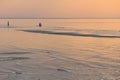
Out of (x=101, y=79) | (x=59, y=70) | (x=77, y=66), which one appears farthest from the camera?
(x=77, y=66)

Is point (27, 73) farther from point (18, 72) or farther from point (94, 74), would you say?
point (94, 74)

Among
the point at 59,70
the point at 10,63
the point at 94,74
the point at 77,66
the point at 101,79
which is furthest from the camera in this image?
the point at 10,63

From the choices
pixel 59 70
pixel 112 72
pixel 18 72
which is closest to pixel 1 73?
pixel 18 72

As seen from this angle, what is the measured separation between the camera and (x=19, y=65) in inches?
687

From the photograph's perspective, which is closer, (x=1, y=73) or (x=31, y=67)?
(x=1, y=73)

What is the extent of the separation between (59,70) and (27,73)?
212 centimetres

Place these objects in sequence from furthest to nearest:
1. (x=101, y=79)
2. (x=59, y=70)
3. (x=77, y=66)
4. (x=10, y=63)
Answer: (x=10, y=63) < (x=77, y=66) < (x=59, y=70) < (x=101, y=79)

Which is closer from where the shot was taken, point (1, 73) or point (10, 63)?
point (1, 73)

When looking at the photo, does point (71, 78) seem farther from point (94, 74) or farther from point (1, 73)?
point (1, 73)

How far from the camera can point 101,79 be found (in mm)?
13273

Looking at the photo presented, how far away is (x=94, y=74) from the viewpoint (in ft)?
47.3

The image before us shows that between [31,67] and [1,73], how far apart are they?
2.55 metres

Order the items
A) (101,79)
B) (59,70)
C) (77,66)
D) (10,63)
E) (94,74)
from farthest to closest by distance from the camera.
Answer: (10,63)
(77,66)
(59,70)
(94,74)
(101,79)

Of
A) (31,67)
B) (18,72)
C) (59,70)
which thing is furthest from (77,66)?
(18,72)
